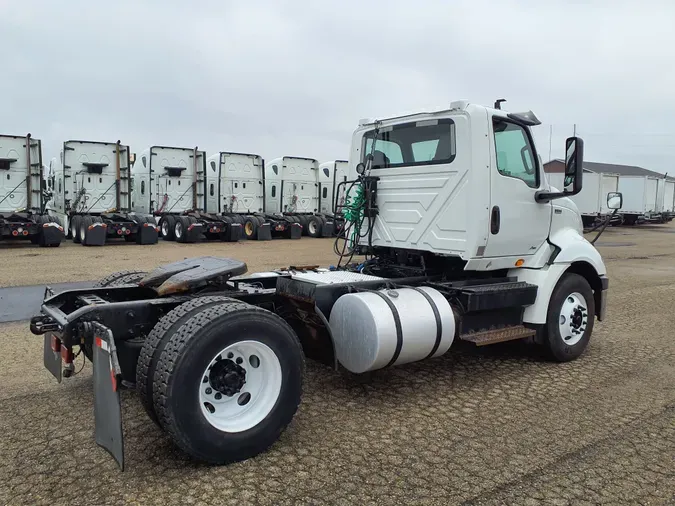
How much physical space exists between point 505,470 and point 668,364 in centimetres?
340

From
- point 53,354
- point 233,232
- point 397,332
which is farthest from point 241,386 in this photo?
point 233,232

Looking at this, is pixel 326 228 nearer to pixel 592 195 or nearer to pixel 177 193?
pixel 177 193

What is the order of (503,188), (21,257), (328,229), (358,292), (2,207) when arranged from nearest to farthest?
(358,292) → (503,188) → (21,257) → (2,207) → (328,229)

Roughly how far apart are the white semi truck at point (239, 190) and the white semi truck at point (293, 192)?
4.53 feet

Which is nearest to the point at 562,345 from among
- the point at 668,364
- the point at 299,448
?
the point at 668,364

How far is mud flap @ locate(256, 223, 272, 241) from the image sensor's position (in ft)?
76.4

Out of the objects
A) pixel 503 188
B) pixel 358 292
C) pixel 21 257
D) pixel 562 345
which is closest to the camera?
pixel 358 292

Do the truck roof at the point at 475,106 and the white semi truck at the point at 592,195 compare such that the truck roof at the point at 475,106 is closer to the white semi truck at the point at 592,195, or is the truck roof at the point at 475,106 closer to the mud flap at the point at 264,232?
the mud flap at the point at 264,232

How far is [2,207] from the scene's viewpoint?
18203 mm

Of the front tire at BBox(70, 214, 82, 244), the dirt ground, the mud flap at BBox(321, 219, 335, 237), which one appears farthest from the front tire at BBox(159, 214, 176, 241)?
the dirt ground

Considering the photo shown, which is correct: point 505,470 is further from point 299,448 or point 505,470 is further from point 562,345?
point 562,345

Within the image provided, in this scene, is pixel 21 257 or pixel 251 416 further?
pixel 21 257

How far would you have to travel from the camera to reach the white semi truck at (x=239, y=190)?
76.7 feet

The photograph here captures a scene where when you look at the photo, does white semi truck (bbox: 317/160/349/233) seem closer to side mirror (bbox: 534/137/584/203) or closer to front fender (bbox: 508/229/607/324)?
front fender (bbox: 508/229/607/324)
